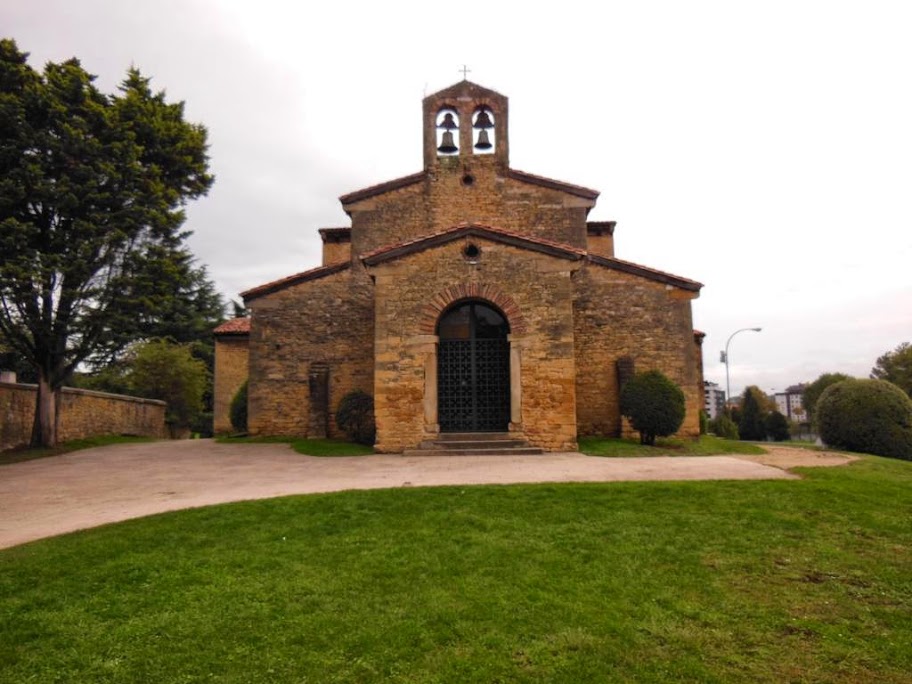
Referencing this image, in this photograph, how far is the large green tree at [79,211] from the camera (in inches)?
637

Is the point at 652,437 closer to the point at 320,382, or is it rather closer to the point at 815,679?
the point at 320,382

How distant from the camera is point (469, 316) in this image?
1582 cm

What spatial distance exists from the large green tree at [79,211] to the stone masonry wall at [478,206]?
6.61 meters

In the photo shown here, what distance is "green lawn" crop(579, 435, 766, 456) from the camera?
1440 cm

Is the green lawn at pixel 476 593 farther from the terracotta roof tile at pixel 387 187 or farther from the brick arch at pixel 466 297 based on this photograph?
the terracotta roof tile at pixel 387 187

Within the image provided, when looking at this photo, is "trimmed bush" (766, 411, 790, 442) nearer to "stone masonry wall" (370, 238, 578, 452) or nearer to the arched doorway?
"stone masonry wall" (370, 238, 578, 452)

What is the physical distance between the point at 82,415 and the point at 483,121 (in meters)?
18.6

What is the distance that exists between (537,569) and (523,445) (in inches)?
334

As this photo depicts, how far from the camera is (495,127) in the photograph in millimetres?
19250

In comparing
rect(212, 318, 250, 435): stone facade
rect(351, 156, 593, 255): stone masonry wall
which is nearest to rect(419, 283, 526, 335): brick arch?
rect(351, 156, 593, 255): stone masonry wall

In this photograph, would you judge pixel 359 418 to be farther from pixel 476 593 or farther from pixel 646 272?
pixel 476 593

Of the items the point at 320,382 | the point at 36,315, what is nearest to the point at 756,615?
the point at 320,382

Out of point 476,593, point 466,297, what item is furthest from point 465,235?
point 476,593

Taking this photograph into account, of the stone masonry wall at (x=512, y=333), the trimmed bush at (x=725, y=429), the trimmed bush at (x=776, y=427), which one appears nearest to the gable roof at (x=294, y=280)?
the stone masonry wall at (x=512, y=333)
